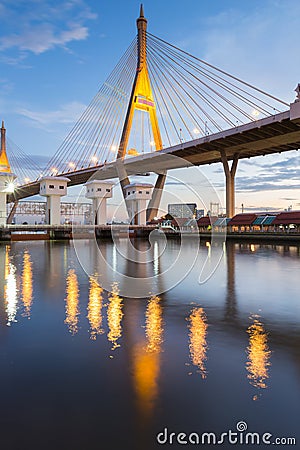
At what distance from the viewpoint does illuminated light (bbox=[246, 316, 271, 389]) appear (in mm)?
4703

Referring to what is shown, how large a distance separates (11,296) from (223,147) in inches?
1953

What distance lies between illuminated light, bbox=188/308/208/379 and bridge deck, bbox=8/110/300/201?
3561 centimetres

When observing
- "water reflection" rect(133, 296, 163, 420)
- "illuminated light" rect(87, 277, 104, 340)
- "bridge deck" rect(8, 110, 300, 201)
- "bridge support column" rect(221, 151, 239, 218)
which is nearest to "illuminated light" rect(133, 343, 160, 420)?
"water reflection" rect(133, 296, 163, 420)

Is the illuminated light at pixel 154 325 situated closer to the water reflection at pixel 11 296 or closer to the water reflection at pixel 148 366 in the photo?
the water reflection at pixel 148 366

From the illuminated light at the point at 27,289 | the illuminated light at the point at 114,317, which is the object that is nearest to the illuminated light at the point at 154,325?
the illuminated light at the point at 114,317

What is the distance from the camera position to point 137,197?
186ft

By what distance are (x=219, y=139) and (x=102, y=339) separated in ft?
157

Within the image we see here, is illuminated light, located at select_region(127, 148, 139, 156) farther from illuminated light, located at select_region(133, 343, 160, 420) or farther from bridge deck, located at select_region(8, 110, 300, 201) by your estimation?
illuminated light, located at select_region(133, 343, 160, 420)

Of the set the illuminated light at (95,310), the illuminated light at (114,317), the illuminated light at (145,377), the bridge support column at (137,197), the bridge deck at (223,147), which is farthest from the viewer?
the bridge support column at (137,197)

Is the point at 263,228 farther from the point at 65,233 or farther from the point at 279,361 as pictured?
the point at 279,361

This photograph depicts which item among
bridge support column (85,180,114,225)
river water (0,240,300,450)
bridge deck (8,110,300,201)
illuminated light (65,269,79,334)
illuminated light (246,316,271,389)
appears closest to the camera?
river water (0,240,300,450)

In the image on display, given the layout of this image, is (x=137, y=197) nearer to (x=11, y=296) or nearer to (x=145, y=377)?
(x=11, y=296)

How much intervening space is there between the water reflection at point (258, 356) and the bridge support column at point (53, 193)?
4786 cm

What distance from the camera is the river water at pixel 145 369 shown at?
142 inches
